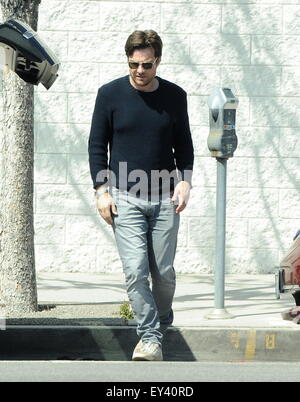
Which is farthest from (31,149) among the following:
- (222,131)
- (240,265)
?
(240,265)

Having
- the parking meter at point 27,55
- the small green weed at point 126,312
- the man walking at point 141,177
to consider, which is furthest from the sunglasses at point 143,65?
the small green weed at point 126,312

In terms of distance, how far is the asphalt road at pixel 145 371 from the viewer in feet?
23.4

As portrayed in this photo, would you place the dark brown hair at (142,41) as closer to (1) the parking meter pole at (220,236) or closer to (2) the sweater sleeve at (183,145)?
(2) the sweater sleeve at (183,145)

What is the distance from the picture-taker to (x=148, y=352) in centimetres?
768

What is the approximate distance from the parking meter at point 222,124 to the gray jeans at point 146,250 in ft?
4.98

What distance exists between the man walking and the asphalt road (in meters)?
0.21

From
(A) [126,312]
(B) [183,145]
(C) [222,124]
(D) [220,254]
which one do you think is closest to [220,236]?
(D) [220,254]

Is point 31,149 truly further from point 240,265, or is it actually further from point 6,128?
point 240,265

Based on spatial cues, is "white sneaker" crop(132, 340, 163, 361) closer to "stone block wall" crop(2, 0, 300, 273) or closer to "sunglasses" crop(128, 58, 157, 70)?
"sunglasses" crop(128, 58, 157, 70)

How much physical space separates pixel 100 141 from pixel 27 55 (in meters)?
0.76

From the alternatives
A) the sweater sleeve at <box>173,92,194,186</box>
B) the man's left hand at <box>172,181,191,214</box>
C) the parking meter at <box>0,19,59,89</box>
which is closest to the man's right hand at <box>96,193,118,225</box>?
the man's left hand at <box>172,181,191,214</box>

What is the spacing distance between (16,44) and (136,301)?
1878 millimetres

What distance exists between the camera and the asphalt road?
7133 millimetres

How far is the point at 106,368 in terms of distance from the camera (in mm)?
7621
